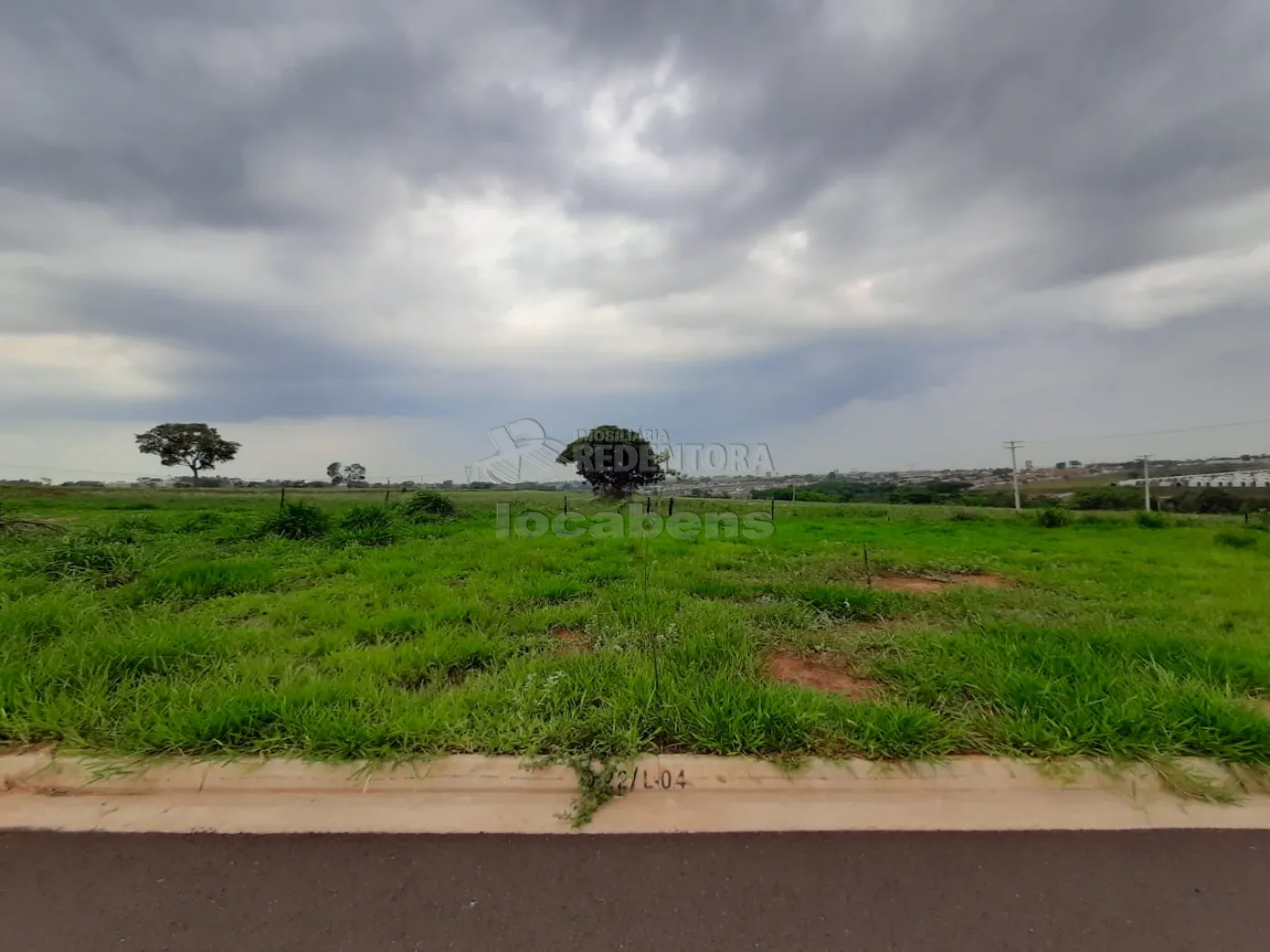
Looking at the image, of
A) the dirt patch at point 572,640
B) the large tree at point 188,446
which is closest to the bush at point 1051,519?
the dirt patch at point 572,640

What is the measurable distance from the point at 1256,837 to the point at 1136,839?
0.44 m

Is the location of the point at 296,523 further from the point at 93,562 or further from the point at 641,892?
Answer: the point at 641,892

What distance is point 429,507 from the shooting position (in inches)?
542

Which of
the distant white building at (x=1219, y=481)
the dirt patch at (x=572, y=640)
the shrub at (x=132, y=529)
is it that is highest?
the distant white building at (x=1219, y=481)

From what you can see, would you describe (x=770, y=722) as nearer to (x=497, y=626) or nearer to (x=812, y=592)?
(x=497, y=626)

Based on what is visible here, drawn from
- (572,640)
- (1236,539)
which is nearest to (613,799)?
(572,640)

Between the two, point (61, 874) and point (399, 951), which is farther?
point (61, 874)

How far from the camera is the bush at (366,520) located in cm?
983

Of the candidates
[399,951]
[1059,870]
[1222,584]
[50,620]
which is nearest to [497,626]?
[399,951]

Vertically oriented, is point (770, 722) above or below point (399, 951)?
above

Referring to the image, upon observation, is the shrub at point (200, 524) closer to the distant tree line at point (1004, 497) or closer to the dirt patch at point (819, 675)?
the dirt patch at point (819, 675)

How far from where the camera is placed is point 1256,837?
1825 millimetres

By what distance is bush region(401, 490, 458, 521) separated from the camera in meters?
13.0

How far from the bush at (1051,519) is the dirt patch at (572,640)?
48.5 ft
